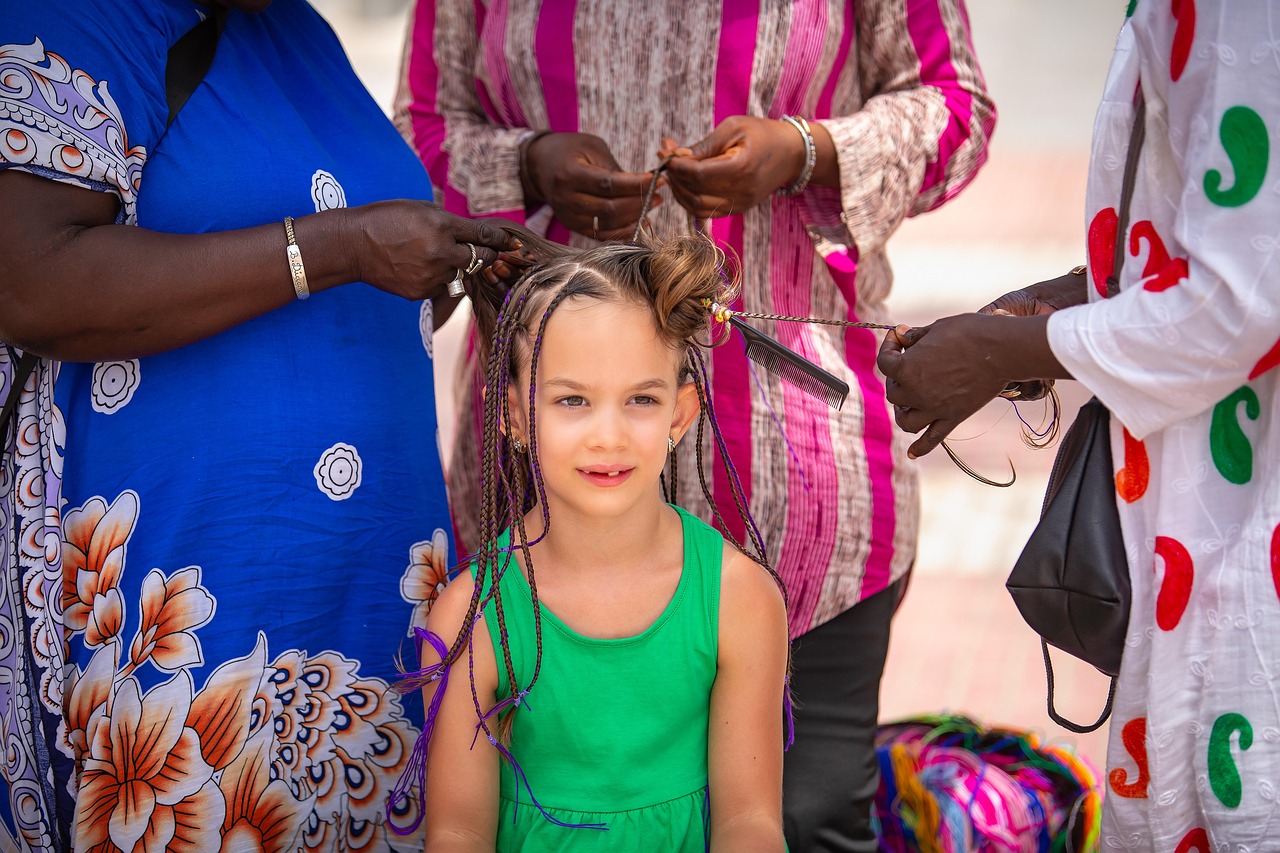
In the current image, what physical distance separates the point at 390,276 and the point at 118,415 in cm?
47

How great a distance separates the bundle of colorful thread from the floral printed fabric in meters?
1.16

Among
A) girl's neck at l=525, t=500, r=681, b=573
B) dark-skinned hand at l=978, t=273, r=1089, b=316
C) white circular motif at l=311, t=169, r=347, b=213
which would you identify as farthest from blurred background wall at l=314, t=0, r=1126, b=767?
white circular motif at l=311, t=169, r=347, b=213

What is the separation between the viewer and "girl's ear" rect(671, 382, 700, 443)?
211 cm

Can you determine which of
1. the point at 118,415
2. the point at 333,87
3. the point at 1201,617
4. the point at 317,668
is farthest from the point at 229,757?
the point at 1201,617

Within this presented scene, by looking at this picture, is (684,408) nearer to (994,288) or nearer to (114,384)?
(114,384)

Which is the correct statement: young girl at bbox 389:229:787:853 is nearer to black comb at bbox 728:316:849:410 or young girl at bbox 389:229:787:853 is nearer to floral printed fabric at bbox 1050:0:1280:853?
black comb at bbox 728:316:849:410

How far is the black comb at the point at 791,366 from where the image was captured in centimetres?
202

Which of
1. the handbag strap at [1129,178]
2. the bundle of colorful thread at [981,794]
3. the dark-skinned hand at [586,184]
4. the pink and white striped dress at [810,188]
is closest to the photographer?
the handbag strap at [1129,178]

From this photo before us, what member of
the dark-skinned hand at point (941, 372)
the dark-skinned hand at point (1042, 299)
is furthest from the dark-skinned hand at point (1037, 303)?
the dark-skinned hand at point (941, 372)

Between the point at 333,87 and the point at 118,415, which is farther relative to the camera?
the point at 333,87

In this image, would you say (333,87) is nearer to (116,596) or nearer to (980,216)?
(116,596)

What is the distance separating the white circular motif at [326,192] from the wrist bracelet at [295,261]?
0.44ft

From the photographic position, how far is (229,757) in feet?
6.27

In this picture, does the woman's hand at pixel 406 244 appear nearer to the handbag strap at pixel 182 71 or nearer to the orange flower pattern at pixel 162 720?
the handbag strap at pixel 182 71
